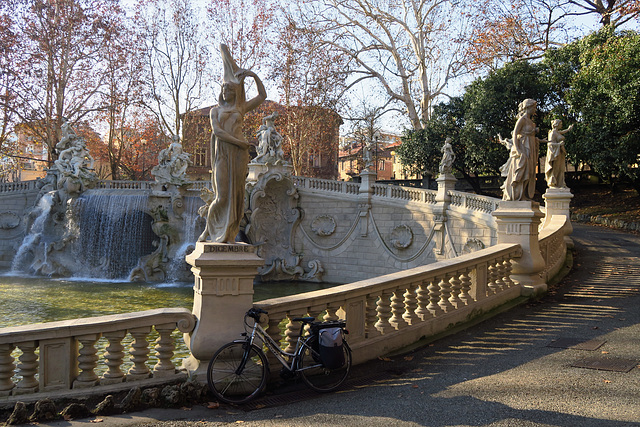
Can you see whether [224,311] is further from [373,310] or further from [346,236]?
[346,236]

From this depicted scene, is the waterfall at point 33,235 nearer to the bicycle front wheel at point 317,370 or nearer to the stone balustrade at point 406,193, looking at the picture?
the stone balustrade at point 406,193

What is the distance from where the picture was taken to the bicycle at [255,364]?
4.94m

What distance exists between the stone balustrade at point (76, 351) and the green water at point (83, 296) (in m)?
8.81

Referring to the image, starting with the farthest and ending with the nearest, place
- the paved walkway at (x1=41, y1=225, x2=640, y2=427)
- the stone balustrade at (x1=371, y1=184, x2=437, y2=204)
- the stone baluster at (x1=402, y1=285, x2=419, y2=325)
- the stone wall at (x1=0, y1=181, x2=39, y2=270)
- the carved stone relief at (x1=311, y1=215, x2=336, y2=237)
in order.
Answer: the stone wall at (x1=0, y1=181, x2=39, y2=270)
the carved stone relief at (x1=311, y1=215, x2=336, y2=237)
the stone balustrade at (x1=371, y1=184, x2=437, y2=204)
the stone baluster at (x1=402, y1=285, x2=419, y2=325)
the paved walkway at (x1=41, y1=225, x2=640, y2=427)

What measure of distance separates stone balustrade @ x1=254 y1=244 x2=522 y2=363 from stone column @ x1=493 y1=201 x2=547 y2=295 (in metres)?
0.47

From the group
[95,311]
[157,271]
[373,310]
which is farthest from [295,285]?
[373,310]

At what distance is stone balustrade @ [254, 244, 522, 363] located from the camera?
5671 mm

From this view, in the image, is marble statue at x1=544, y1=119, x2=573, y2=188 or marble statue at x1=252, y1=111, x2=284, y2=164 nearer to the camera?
marble statue at x1=544, y1=119, x2=573, y2=188

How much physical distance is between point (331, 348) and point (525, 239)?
18.9ft

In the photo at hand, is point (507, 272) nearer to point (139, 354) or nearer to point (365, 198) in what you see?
point (139, 354)

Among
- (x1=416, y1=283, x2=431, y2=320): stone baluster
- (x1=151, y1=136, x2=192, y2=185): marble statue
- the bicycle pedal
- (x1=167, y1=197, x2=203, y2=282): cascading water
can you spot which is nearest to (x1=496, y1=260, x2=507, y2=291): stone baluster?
(x1=416, y1=283, x2=431, y2=320): stone baluster

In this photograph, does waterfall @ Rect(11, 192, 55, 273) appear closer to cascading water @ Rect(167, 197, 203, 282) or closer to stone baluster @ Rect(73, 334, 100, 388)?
cascading water @ Rect(167, 197, 203, 282)

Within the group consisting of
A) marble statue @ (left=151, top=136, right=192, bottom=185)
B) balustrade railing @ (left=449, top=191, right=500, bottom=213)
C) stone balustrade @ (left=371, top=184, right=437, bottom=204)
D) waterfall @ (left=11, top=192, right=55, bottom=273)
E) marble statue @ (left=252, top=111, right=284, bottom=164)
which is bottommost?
waterfall @ (left=11, top=192, right=55, bottom=273)

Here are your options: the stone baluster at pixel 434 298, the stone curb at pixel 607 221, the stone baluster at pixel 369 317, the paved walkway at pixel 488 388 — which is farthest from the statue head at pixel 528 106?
the stone curb at pixel 607 221
